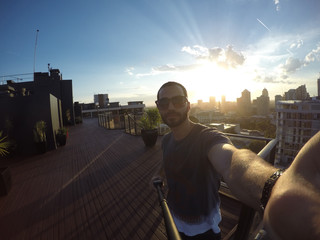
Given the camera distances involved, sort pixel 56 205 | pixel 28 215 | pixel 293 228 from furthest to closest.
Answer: pixel 56 205 < pixel 28 215 < pixel 293 228

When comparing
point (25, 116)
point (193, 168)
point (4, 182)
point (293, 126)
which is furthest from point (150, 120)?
point (293, 126)

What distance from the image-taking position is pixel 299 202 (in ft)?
1.04

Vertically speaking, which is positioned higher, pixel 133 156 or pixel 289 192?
pixel 289 192

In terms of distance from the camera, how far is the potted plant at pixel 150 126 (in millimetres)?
6543

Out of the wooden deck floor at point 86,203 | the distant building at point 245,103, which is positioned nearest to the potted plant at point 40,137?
the wooden deck floor at point 86,203

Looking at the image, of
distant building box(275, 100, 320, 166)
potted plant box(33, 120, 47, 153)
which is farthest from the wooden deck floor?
distant building box(275, 100, 320, 166)

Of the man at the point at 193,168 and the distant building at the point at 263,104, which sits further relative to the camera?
the distant building at the point at 263,104

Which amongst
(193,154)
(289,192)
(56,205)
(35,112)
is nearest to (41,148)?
(35,112)

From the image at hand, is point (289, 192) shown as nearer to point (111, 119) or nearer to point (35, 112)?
point (35, 112)

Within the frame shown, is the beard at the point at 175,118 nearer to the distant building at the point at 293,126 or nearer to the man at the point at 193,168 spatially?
the man at the point at 193,168

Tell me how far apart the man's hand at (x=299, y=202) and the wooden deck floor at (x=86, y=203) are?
235cm

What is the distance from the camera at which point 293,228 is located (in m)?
0.30

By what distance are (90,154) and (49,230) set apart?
4100mm

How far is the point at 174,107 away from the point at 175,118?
11 centimetres
